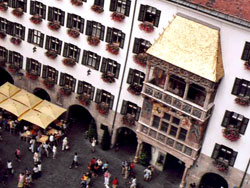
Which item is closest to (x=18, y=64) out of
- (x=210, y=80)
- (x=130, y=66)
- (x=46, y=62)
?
(x=46, y=62)

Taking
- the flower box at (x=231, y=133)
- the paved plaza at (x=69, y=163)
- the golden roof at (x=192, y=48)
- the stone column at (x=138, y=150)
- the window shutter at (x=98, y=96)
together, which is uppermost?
the golden roof at (x=192, y=48)

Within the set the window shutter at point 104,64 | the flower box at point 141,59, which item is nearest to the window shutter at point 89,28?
the window shutter at point 104,64

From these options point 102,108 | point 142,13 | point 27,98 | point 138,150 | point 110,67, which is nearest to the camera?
point 142,13

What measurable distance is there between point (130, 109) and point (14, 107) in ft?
41.1

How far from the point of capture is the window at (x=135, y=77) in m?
48.8

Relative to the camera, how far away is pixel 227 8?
42094mm

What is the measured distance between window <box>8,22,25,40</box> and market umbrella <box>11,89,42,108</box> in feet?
20.1

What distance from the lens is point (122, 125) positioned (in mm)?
52375

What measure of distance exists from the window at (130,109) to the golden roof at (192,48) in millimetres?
8201

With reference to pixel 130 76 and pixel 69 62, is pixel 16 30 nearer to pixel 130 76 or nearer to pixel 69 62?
pixel 69 62

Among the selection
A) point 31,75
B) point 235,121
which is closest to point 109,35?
point 31,75

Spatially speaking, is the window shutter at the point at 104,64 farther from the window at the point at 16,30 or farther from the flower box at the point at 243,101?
the flower box at the point at 243,101

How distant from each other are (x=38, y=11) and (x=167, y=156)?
20161 mm

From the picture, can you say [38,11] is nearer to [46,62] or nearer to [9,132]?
[46,62]
